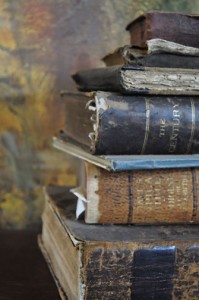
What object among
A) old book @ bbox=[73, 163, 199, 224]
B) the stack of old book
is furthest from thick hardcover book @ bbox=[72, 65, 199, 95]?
old book @ bbox=[73, 163, 199, 224]

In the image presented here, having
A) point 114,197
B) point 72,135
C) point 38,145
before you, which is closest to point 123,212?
point 114,197

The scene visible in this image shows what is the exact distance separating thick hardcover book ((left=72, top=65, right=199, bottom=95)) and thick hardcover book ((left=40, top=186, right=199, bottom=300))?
0.19 m

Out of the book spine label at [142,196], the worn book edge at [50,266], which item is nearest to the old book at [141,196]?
the book spine label at [142,196]

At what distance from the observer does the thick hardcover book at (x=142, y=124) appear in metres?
0.66

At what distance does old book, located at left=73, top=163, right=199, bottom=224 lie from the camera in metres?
0.68

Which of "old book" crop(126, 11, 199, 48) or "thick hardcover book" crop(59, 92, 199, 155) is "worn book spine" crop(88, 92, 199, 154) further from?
"old book" crop(126, 11, 199, 48)

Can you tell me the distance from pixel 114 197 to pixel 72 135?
0.21 m

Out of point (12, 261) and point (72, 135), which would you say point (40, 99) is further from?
point (12, 261)

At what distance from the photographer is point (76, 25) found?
1020 millimetres

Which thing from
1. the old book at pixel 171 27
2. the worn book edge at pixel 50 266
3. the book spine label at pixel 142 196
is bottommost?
the worn book edge at pixel 50 266

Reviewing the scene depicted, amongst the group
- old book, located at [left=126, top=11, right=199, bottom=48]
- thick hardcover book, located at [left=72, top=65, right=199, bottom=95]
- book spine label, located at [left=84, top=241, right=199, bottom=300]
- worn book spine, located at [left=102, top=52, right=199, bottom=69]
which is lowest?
book spine label, located at [left=84, top=241, right=199, bottom=300]

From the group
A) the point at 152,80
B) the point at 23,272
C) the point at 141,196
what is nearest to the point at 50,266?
the point at 23,272

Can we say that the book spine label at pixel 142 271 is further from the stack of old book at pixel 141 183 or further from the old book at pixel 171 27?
the old book at pixel 171 27

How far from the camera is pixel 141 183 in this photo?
69cm
